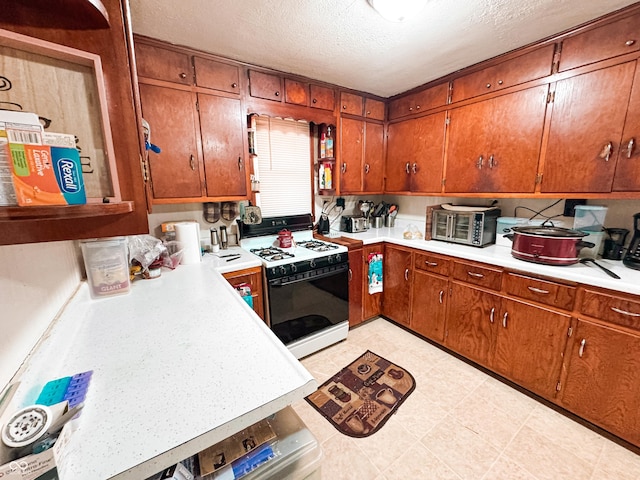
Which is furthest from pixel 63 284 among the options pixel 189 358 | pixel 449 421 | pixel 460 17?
pixel 460 17

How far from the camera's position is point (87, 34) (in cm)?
51

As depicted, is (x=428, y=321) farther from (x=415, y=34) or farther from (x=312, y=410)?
(x=415, y=34)

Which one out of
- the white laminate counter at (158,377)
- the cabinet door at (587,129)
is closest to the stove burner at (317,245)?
the white laminate counter at (158,377)

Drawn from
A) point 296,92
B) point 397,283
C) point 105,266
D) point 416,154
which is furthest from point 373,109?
point 105,266

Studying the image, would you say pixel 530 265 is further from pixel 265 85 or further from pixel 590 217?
pixel 265 85

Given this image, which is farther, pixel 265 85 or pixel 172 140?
pixel 265 85

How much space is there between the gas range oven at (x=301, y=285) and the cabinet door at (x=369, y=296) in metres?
0.29

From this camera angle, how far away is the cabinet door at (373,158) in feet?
9.22

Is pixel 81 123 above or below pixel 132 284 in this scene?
above

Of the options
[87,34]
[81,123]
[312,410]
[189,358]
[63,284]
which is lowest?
[312,410]

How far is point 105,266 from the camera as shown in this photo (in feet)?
4.18

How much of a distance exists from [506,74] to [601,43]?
493 millimetres

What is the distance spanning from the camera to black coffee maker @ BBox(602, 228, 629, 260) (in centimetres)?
169

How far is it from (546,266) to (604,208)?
564 millimetres
